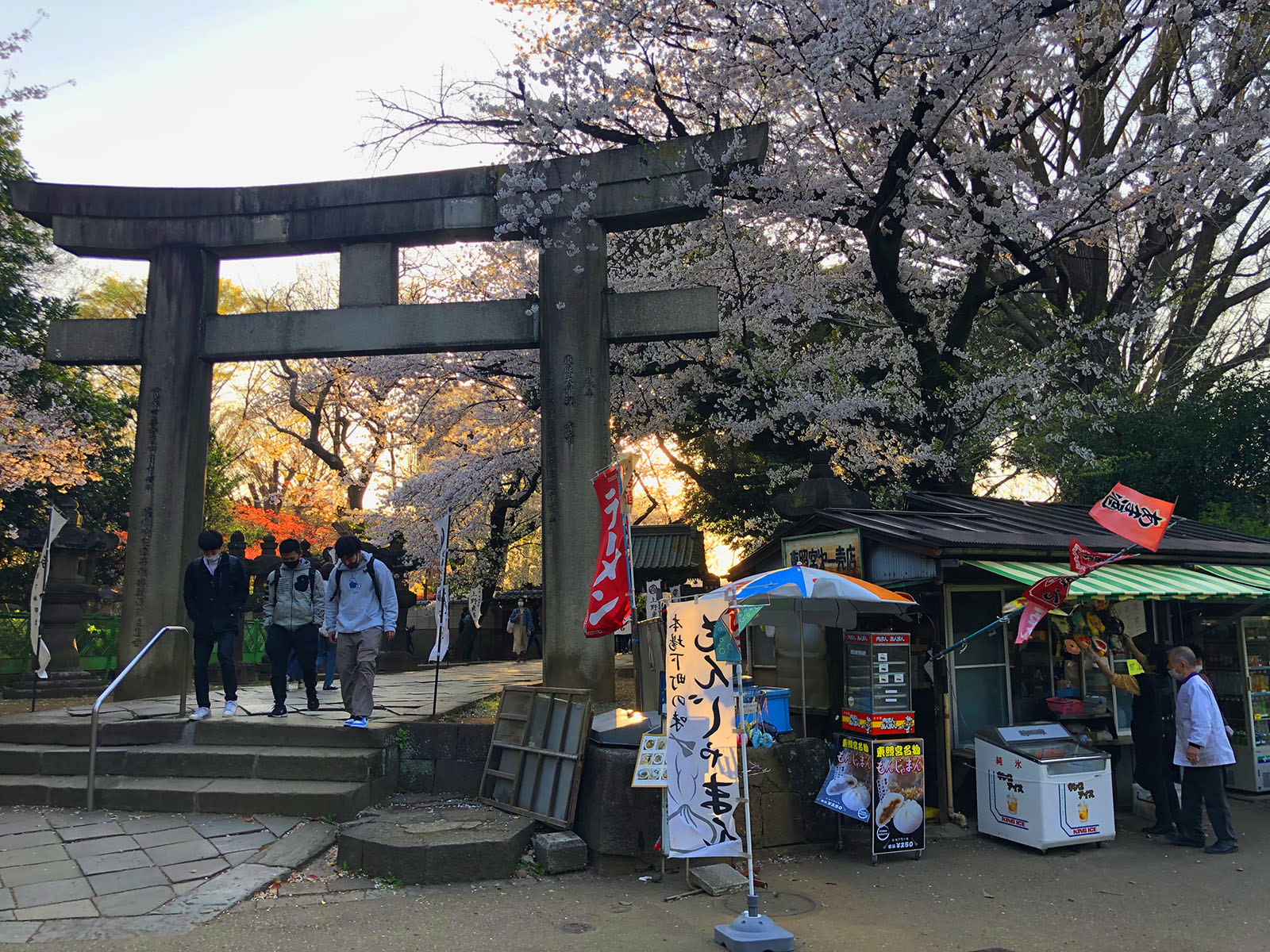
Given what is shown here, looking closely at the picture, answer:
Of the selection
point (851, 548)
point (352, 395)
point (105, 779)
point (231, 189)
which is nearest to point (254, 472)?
point (352, 395)

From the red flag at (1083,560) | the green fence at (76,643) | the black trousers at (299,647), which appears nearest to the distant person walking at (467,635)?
the green fence at (76,643)

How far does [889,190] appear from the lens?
10.8 metres

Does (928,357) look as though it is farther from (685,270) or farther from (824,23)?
(824,23)

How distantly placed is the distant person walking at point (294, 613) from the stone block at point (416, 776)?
147 cm

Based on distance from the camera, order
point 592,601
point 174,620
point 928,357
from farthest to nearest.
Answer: point 928,357 < point 174,620 < point 592,601

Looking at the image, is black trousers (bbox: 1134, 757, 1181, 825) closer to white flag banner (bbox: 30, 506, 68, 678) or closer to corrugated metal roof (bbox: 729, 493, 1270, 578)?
corrugated metal roof (bbox: 729, 493, 1270, 578)

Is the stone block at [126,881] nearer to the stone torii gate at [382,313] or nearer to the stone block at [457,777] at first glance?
the stone block at [457,777]

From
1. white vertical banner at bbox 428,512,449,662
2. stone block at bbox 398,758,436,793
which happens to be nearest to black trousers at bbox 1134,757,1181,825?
stone block at bbox 398,758,436,793

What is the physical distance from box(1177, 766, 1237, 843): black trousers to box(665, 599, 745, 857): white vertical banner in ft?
13.8

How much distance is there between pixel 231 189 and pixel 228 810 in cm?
716

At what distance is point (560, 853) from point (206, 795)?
3081 mm

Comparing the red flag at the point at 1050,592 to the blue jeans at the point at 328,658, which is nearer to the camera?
the red flag at the point at 1050,592

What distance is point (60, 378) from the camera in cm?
1712

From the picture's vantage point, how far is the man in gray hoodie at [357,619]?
25.4ft
